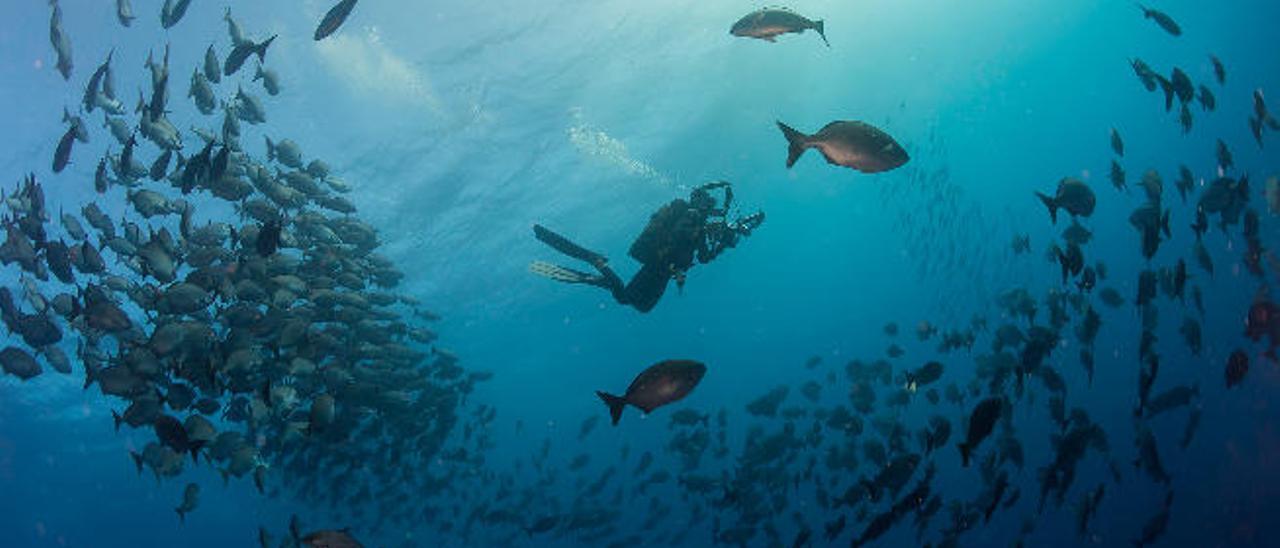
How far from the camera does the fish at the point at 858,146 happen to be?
4.41 metres

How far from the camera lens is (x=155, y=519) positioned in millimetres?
70062

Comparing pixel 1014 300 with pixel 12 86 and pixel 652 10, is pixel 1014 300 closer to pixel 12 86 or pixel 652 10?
pixel 652 10

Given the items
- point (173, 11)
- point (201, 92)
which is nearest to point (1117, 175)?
point (173, 11)

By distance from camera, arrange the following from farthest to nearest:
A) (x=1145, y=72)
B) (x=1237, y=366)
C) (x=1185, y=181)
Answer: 1. (x=1185, y=181)
2. (x=1237, y=366)
3. (x=1145, y=72)

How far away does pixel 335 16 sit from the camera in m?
5.65

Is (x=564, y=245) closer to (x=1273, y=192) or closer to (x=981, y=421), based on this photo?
(x=981, y=421)

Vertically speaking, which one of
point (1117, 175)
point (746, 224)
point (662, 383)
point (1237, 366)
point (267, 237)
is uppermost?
point (267, 237)

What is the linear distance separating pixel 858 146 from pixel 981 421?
10.4 feet

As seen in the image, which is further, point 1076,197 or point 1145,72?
point 1145,72

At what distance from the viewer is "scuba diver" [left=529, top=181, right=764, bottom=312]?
7223 mm

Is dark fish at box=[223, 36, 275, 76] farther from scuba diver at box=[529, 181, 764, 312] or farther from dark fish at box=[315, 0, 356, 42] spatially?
scuba diver at box=[529, 181, 764, 312]

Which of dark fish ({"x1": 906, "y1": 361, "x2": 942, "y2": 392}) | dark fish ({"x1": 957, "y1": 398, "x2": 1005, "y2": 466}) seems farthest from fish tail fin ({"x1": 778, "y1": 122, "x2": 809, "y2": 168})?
dark fish ({"x1": 906, "y1": 361, "x2": 942, "y2": 392})

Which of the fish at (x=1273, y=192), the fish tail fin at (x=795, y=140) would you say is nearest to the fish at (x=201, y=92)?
the fish tail fin at (x=795, y=140)

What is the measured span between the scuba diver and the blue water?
790cm
